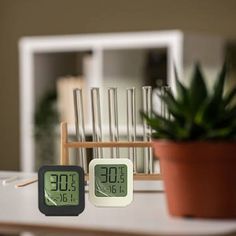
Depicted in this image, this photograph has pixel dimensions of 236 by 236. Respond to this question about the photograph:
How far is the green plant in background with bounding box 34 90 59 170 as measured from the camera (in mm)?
4660

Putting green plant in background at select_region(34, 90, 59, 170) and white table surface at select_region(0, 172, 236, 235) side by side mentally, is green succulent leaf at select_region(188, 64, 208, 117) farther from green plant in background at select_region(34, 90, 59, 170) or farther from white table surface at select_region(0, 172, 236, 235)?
green plant in background at select_region(34, 90, 59, 170)

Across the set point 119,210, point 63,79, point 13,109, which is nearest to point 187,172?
point 119,210

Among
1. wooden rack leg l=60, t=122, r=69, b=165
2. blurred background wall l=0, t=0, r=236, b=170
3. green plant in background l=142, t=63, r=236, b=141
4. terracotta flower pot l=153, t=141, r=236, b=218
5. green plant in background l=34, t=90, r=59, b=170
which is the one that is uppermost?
green plant in background l=142, t=63, r=236, b=141

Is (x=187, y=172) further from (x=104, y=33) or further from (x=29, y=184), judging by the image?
(x=104, y=33)

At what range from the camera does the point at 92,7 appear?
4.91 metres

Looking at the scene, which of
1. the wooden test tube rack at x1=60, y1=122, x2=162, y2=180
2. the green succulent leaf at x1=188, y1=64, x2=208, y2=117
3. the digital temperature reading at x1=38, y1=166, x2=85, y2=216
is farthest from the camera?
the wooden test tube rack at x1=60, y1=122, x2=162, y2=180

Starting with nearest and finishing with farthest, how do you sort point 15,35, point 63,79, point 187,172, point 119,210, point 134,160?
point 187,172, point 119,210, point 134,160, point 63,79, point 15,35

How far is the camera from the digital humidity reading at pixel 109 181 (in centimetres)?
161

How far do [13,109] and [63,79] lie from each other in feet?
2.13

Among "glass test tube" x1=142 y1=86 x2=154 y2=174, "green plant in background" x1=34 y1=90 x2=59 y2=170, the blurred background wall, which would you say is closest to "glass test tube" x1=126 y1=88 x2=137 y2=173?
"glass test tube" x1=142 y1=86 x2=154 y2=174

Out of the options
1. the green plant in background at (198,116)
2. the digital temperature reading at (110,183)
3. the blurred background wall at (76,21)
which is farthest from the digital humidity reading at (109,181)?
the blurred background wall at (76,21)

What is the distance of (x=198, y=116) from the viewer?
→ 1392 mm

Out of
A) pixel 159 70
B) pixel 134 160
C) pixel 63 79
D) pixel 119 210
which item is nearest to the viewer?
pixel 119 210

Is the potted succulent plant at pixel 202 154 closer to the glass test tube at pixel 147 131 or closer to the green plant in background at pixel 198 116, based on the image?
the green plant in background at pixel 198 116
